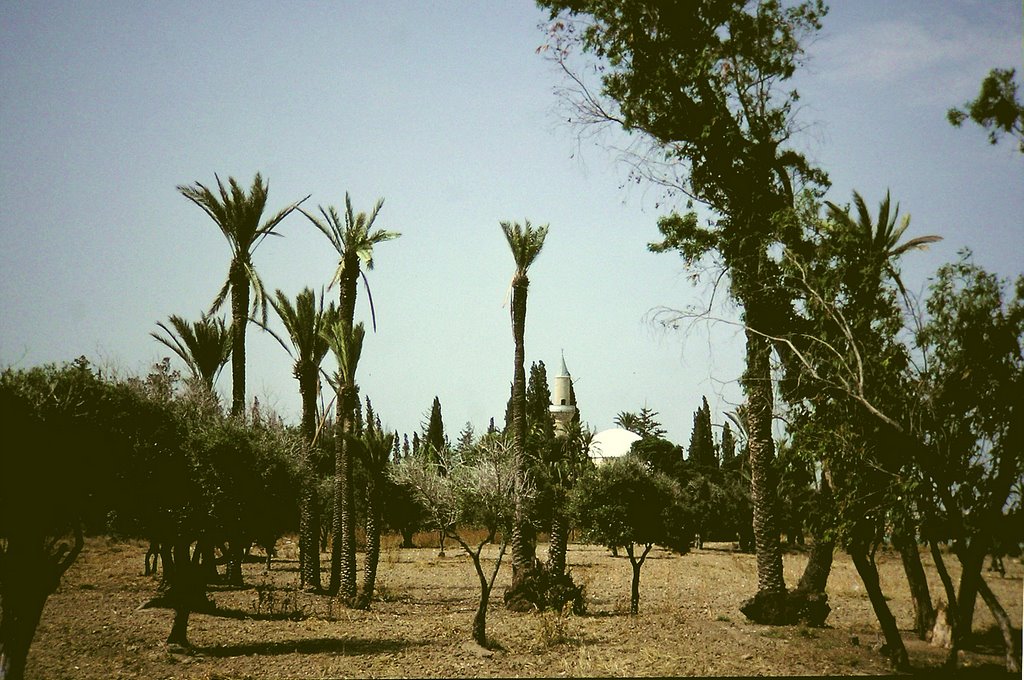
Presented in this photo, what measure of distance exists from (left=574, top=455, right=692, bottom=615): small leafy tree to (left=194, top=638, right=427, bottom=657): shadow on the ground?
26.2 ft

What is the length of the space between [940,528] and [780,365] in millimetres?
3240

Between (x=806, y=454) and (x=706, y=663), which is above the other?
(x=806, y=454)

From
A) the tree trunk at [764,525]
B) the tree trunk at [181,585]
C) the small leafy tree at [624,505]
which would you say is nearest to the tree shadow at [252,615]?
the tree trunk at [181,585]

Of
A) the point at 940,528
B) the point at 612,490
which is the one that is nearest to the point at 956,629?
the point at 940,528

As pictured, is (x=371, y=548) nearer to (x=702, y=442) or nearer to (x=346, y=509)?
(x=346, y=509)

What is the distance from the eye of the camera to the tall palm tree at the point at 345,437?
71.1 ft

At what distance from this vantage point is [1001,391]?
961 cm

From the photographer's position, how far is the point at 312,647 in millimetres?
14547

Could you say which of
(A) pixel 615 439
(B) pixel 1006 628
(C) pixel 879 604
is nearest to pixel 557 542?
(C) pixel 879 604

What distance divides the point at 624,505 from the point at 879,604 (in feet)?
33.1

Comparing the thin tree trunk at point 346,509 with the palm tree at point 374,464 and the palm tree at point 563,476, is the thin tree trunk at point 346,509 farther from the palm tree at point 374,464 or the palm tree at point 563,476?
the palm tree at point 563,476

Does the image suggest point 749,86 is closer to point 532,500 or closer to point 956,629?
point 956,629

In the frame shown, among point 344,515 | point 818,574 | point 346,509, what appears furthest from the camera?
point 344,515

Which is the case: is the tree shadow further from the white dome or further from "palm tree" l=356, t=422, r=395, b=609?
the white dome
